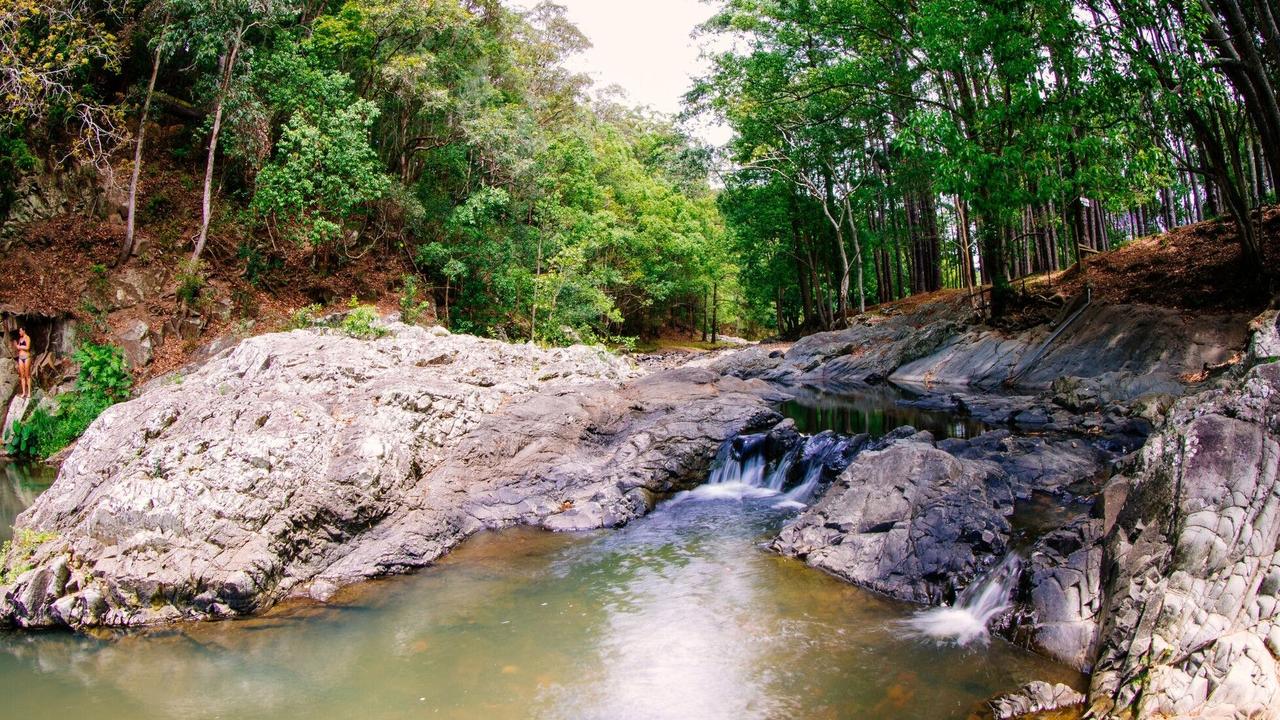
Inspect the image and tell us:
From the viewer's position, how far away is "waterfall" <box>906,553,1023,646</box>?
6.18 meters

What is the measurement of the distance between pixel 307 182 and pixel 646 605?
19069mm

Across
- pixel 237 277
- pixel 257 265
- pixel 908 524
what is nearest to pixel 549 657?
pixel 908 524

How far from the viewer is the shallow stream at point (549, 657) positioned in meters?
5.47

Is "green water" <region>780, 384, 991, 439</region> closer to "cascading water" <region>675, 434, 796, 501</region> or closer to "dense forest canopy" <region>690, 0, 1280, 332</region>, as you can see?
"cascading water" <region>675, 434, 796, 501</region>

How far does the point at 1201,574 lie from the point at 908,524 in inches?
121

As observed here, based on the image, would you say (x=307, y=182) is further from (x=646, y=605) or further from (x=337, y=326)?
(x=646, y=605)

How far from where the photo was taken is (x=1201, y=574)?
15.5 feet

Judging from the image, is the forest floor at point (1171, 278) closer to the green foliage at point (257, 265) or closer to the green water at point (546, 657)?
the green water at point (546, 657)

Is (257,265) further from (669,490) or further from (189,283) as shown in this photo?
(669,490)

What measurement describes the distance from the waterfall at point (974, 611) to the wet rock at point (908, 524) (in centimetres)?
20

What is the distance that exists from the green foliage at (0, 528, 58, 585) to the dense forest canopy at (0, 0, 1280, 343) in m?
13.2

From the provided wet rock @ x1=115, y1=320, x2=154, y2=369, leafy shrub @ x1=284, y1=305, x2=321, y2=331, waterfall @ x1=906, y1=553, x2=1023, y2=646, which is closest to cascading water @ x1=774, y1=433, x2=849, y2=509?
waterfall @ x1=906, y1=553, x2=1023, y2=646

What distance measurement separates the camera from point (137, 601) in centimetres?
711

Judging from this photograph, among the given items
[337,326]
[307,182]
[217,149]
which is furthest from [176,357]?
[217,149]
